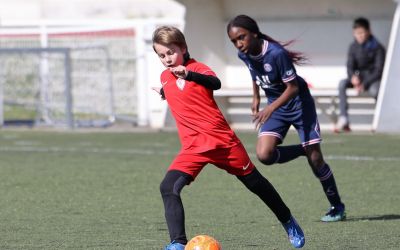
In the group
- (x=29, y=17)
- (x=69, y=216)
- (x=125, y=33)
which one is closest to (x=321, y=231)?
(x=69, y=216)

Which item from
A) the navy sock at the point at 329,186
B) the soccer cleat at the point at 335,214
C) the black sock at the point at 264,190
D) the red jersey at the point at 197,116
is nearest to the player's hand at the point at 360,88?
the navy sock at the point at 329,186

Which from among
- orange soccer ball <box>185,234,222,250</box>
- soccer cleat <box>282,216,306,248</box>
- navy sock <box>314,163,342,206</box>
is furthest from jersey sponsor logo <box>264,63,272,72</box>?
orange soccer ball <box>185,234,222,250</box>

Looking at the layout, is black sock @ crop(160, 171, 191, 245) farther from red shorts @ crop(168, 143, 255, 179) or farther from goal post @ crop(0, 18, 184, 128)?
goal post @ crop(0, 18, 184, 128)

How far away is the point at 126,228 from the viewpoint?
9227 mm

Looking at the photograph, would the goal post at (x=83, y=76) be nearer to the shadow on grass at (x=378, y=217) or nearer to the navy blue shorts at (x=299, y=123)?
the navy blue shorts at (x=299, y=123)

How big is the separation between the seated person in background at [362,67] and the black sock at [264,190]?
9.82 m

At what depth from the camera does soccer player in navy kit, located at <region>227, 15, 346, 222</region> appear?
30.4ft

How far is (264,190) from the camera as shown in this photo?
7973 millimetres

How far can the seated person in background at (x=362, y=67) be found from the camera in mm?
17781

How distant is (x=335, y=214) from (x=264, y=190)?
1.91m

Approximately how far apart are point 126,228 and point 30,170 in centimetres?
499

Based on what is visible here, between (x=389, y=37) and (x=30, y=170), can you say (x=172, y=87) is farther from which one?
(x=389, y=37)

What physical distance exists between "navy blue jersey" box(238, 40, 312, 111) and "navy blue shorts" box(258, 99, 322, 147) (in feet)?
0.49

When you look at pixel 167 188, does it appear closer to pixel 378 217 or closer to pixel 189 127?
pixel 189 127
